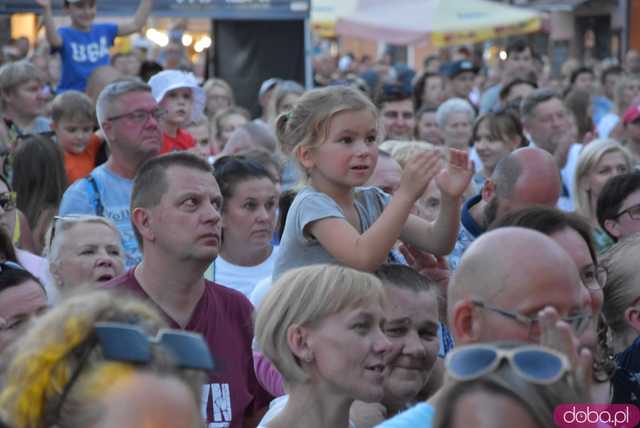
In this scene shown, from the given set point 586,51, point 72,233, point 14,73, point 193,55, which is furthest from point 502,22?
point 72,233

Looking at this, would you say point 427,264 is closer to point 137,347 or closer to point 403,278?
point 403,278

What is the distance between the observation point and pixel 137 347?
103 inches

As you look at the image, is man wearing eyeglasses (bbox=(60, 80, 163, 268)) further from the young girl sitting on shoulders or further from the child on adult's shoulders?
the young girl sitting on shoulders

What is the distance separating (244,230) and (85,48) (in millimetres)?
5934

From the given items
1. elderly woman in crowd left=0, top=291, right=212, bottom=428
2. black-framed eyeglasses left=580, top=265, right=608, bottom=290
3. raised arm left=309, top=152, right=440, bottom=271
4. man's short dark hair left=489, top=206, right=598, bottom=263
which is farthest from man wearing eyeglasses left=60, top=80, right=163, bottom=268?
elderly woman in crowd left=0, top=291, right=212, bottom=428

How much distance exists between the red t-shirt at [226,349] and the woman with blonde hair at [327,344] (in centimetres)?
73

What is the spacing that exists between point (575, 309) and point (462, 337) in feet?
0.96

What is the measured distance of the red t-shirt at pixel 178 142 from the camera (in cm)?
914

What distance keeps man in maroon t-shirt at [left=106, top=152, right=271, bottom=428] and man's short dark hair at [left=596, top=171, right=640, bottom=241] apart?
2.08 meters

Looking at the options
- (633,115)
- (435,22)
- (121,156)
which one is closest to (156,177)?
(121,156)

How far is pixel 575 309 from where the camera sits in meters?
3.30

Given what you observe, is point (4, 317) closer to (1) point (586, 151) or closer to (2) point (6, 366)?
(2) point (6, 366)

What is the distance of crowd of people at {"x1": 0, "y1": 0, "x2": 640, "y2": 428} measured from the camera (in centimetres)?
268

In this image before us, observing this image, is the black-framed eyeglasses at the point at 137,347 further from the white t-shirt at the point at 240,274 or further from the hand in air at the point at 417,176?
the white t-shirt at the point at 240,274
